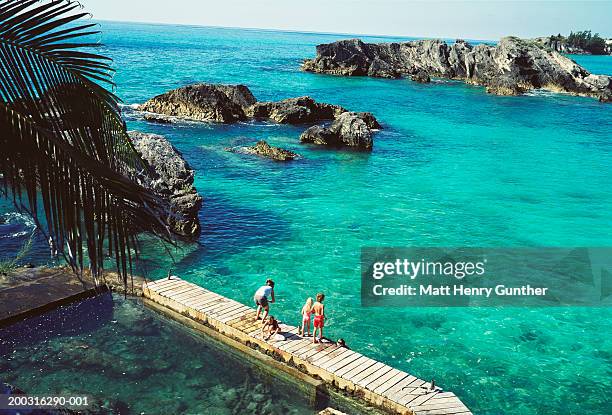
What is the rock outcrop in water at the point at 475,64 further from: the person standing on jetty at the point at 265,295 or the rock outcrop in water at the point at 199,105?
the person standing on jetty at the point at 265,295

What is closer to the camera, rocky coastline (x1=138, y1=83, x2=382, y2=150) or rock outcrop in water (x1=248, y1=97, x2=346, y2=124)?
rocky coastline (x1=138, y1=83, x2=382, y2=150)

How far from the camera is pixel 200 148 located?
49594 mm

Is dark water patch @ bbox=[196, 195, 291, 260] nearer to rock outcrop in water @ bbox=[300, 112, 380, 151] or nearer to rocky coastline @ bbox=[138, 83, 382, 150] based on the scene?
rock outcrop in water @ bbox=[300, 112, 380, 151]

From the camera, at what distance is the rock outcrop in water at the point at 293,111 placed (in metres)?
64.1

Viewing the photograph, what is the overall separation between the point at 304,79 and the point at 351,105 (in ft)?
118

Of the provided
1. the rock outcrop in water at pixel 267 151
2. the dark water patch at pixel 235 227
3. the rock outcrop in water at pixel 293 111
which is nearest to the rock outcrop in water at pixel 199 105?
the rock outcrop in water at pixel 293 111

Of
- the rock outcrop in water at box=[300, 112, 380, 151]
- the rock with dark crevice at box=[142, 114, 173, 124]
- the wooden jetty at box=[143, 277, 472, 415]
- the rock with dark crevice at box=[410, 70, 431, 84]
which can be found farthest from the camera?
the rock with dark crevice at box=[410, 70, 431, 84]

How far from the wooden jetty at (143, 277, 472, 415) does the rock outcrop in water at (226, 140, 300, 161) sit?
27.1 m

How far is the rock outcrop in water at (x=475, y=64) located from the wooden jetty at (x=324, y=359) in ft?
333

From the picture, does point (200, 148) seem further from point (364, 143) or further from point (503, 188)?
point (503, 188)

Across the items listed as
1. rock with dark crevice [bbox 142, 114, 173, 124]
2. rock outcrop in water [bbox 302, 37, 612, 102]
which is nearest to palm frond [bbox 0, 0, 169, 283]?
rock with dark crevice [bbox 142, 114, 173, 124]

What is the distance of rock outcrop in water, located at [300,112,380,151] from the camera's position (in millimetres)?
53812

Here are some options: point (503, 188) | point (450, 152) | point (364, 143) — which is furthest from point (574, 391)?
point (450, 152)

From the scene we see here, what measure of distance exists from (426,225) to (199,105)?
120ft
